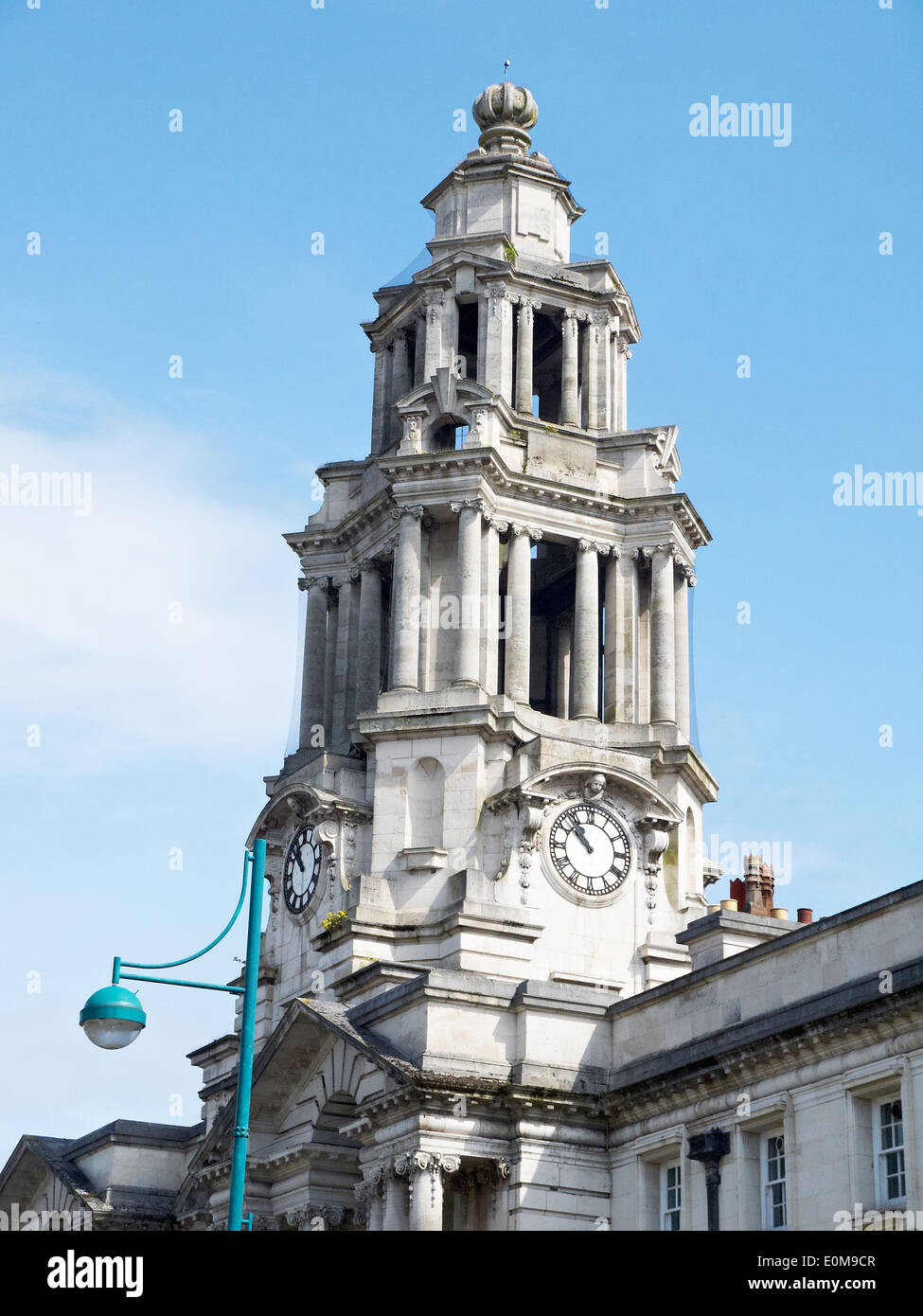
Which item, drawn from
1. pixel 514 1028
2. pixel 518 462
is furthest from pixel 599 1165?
pixel 518 462

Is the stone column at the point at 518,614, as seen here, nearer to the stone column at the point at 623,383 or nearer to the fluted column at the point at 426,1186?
the stone column at the point at 623,383

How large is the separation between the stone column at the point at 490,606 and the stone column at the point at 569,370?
202 inches

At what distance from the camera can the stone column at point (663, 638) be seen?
196ft

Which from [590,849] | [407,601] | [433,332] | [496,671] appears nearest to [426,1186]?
[590,849]

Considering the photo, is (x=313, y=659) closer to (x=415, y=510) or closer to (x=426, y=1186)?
(x=415, y=510)

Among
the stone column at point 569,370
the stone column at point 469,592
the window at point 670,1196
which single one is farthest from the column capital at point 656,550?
the window at point 670,1196

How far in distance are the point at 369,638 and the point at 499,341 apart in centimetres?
958

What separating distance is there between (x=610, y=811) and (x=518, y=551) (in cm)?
814

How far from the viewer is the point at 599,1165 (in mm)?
45469

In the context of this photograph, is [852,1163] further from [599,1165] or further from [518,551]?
[518,551]

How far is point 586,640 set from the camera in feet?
194

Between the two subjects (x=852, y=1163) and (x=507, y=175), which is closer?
(x=852, y=1163)
